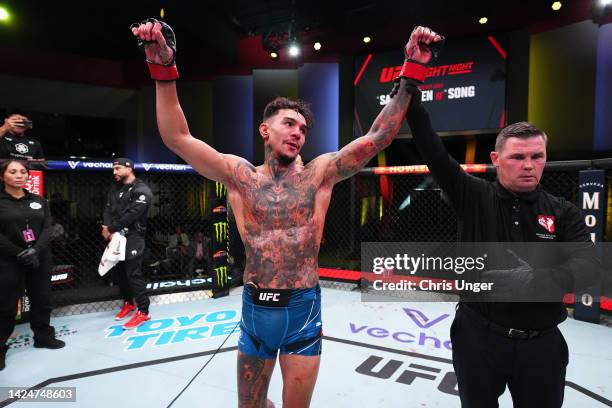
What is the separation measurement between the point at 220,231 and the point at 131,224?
4.08ft

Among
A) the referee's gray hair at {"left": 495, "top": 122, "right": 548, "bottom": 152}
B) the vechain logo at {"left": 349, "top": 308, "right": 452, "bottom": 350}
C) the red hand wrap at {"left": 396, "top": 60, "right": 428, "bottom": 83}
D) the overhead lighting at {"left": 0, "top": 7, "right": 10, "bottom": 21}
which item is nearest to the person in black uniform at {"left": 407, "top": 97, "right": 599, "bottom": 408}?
the referee's gray hair at {"left": 495, "top": 122, "right": 548, "bottom": 152}

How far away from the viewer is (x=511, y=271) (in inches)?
52.4

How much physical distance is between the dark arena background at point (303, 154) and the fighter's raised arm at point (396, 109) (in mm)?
490

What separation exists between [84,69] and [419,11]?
8.66m

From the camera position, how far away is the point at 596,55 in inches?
229

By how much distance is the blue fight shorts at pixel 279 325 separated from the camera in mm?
1548

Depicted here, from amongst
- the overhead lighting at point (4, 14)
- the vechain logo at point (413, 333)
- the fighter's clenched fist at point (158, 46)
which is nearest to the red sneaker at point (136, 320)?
the vechain logo at point (413, 333)

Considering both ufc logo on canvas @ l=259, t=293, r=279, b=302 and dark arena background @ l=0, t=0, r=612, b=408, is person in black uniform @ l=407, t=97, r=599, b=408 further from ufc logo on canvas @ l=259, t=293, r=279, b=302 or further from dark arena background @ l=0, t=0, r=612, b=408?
A: ufc logo on canvas @ l=259, t=293, r=279, b=302

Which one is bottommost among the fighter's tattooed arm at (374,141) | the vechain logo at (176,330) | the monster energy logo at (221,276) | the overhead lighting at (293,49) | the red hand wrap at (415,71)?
the vechain logo at (176,330)

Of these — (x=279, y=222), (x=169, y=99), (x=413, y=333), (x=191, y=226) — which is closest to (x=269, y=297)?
(x=279, y=222)

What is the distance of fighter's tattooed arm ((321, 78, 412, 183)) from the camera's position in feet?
5.32

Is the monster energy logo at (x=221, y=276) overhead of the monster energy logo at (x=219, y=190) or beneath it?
beneath

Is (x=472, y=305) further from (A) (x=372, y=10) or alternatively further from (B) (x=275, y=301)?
(A) (x=372, y=10)

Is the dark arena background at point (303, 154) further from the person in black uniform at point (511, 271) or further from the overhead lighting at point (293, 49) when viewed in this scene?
the overhead lighting at point (293, 49)
